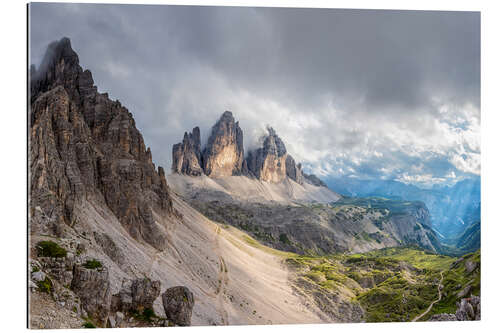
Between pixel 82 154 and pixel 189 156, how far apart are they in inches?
5141

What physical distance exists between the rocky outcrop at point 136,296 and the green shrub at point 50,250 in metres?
2.78

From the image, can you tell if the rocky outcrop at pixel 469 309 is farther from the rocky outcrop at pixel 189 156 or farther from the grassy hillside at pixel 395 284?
the rocky outcrop at pixel 189 156

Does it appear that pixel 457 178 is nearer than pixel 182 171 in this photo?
Yes

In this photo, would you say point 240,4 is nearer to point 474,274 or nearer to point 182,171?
point 474,274

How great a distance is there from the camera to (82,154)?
20766mm

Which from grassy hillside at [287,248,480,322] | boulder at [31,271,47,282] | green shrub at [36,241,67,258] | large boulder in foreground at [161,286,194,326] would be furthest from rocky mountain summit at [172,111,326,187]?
boulder at [31,271,47,282]

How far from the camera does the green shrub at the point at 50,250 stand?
1200 cm

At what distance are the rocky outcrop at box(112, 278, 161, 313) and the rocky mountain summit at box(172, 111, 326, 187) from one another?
4724 inches

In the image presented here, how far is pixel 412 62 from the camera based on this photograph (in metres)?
21.7
